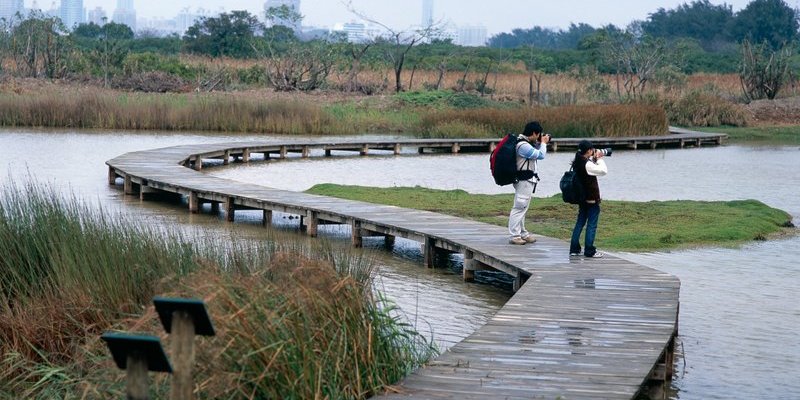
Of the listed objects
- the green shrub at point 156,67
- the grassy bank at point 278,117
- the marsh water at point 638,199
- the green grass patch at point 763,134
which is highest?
the green shrub at point 156,67

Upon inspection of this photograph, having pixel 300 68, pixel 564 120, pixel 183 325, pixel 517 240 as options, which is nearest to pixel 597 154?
pixel 517 240

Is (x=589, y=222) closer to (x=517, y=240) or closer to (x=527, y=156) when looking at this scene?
(x=527, y=156)

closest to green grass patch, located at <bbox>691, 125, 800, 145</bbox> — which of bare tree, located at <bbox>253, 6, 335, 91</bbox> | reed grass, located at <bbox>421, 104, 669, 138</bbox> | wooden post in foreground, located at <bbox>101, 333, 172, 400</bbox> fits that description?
reed grass, located at <bbox>421, 104, 669, 138</bbox>

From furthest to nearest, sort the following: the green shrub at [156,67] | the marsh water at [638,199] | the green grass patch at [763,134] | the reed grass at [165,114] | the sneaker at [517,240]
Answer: the green shrub at [156,67] < the green grass patch at [763,134] < the reed grass at [165,114] < the sneaker at [517,240] < the marsh water at [638,199]

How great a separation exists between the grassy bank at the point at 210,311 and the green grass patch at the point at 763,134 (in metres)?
29.0

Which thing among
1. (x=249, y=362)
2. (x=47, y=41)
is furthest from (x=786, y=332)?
(x=47, y=41)

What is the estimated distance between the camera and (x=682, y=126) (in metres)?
40.9

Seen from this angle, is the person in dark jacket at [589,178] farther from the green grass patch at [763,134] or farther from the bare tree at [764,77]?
the bare tree at [764,77]

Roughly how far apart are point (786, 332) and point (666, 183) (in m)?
13.7

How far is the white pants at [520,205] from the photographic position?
12000 millimetres

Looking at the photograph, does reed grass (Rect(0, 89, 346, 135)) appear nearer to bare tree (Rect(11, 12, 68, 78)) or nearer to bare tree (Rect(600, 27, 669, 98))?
bare tree (Rect(11, 12, 68, 78))

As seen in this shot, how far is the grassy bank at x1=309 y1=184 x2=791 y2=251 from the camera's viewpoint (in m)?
15.3

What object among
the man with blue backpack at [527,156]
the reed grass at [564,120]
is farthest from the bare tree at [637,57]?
the man with blue backpack at [527,156]

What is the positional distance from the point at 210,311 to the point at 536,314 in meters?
3.32
